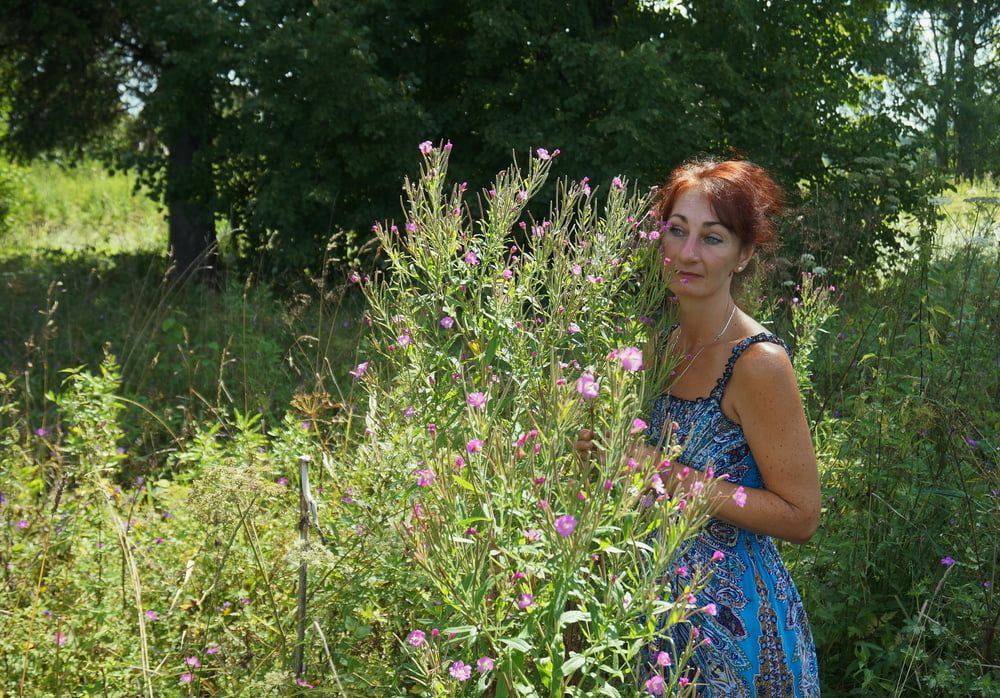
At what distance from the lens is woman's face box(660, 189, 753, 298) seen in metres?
2.11

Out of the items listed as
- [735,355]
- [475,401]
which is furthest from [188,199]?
[475,401]

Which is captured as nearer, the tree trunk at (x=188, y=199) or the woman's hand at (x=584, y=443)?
the woman's hand at (x=584, y=443)

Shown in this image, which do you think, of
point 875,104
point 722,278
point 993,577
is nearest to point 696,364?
point 722,278

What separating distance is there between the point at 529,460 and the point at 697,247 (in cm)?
82

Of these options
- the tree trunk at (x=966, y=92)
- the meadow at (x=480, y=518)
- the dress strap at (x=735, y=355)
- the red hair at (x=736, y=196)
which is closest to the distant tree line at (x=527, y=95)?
the tree trunk at (x=966, y=92)

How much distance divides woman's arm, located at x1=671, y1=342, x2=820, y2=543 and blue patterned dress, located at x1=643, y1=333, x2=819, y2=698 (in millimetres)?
53

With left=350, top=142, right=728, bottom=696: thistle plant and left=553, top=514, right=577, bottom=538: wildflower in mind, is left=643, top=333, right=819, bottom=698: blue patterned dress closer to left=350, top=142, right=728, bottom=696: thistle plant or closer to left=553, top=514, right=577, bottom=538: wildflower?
left=350, top=142, right=728, bottom=696: thistle plant

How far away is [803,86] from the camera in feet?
32.2

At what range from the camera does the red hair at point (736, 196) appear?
2121 mm

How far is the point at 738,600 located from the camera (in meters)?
2.00

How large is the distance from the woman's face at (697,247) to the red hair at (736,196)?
0.02 metres

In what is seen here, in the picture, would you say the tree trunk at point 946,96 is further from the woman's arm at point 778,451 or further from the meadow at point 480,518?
the woman's arm at point 778,451

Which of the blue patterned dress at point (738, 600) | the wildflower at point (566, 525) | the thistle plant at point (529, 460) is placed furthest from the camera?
the blue patterned dress at point (738, 600)

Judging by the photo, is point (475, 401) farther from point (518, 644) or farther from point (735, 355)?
point (735, 355)
